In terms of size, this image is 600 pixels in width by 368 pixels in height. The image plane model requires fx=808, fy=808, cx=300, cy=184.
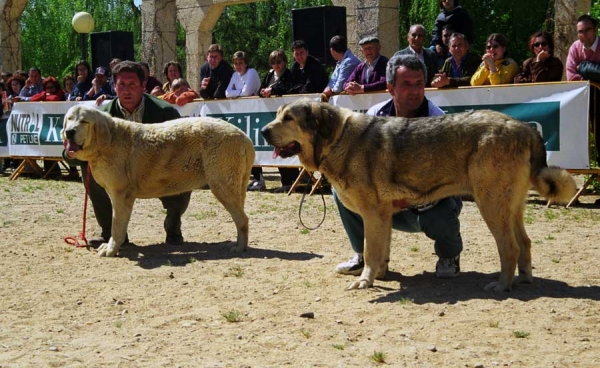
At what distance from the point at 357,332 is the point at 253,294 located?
1319mm

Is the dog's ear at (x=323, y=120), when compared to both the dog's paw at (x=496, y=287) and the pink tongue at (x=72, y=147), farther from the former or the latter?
the pink tongue at (x=72, y=147)

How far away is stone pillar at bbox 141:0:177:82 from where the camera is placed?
20.6 metres

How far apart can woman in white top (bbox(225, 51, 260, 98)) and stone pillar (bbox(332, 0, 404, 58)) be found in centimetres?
267

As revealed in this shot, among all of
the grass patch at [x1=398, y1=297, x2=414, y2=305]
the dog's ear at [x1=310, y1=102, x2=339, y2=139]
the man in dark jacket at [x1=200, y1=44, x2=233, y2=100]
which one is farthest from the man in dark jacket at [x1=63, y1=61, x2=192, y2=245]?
the man in dark jacket at [x1=200, y1=44, x2=233, y2=100]

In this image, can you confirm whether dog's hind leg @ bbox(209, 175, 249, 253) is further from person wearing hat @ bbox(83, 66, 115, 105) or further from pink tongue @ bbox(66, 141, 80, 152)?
person wearing hat @ bbox(83, 66, 115, 105)

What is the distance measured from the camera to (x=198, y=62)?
2048cm

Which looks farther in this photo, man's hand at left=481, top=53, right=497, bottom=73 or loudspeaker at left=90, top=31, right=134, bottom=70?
loudspeaker at left=90, top=31, right=134, bottom=70

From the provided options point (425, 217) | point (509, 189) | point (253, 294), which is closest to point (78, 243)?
point (253, 294)

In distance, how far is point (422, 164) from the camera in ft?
20.0

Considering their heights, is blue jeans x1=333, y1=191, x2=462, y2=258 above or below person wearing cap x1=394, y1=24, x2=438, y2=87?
below

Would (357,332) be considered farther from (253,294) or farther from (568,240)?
(568,240)

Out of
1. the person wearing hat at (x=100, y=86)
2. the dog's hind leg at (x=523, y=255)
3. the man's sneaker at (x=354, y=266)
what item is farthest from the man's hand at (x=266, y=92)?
the dog's hind leg at (x=523, y=255)

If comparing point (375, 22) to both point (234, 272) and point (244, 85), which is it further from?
point (234, 272)

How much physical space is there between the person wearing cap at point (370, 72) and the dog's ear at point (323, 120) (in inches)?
216
